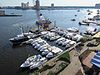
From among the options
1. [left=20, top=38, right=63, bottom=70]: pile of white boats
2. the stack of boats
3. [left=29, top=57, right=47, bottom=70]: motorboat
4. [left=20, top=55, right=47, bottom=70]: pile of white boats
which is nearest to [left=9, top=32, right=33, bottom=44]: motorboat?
the stack of boats

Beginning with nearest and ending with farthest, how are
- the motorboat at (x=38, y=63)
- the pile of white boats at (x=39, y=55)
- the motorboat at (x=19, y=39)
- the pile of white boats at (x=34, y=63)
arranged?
1. the motorboat at (x=38, y=63)
2. the pile of white boats at (x=34, y=63)
3. the pile of white boats at (x=39, y=55)
4. the motorboat at (x=19, y=39)

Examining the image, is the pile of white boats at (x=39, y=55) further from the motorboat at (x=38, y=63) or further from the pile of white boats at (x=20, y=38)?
the pile of white boats at (x=20, y=38)

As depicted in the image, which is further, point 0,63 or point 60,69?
point 0,63

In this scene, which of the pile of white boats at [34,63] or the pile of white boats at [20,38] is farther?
the pile of white boats at [20,38]

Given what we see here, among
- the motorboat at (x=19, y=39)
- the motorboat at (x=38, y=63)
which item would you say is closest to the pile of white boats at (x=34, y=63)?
the motorboat at (x=38, y=63)

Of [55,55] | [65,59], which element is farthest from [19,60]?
[65,59]

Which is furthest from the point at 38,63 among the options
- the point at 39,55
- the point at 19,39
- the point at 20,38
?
the point at 20,38

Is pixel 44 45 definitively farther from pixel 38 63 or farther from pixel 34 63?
pixel 38 63

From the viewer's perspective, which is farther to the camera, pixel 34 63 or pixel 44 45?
pixel 44 45

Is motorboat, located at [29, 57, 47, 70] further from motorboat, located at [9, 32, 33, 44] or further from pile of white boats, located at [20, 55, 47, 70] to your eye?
motorboat, located at [9, 32, 33, 44]

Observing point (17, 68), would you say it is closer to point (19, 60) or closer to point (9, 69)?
point (9, 69)

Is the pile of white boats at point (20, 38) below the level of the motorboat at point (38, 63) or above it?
above

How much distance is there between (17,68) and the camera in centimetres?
4659

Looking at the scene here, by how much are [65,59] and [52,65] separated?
3.60 m
